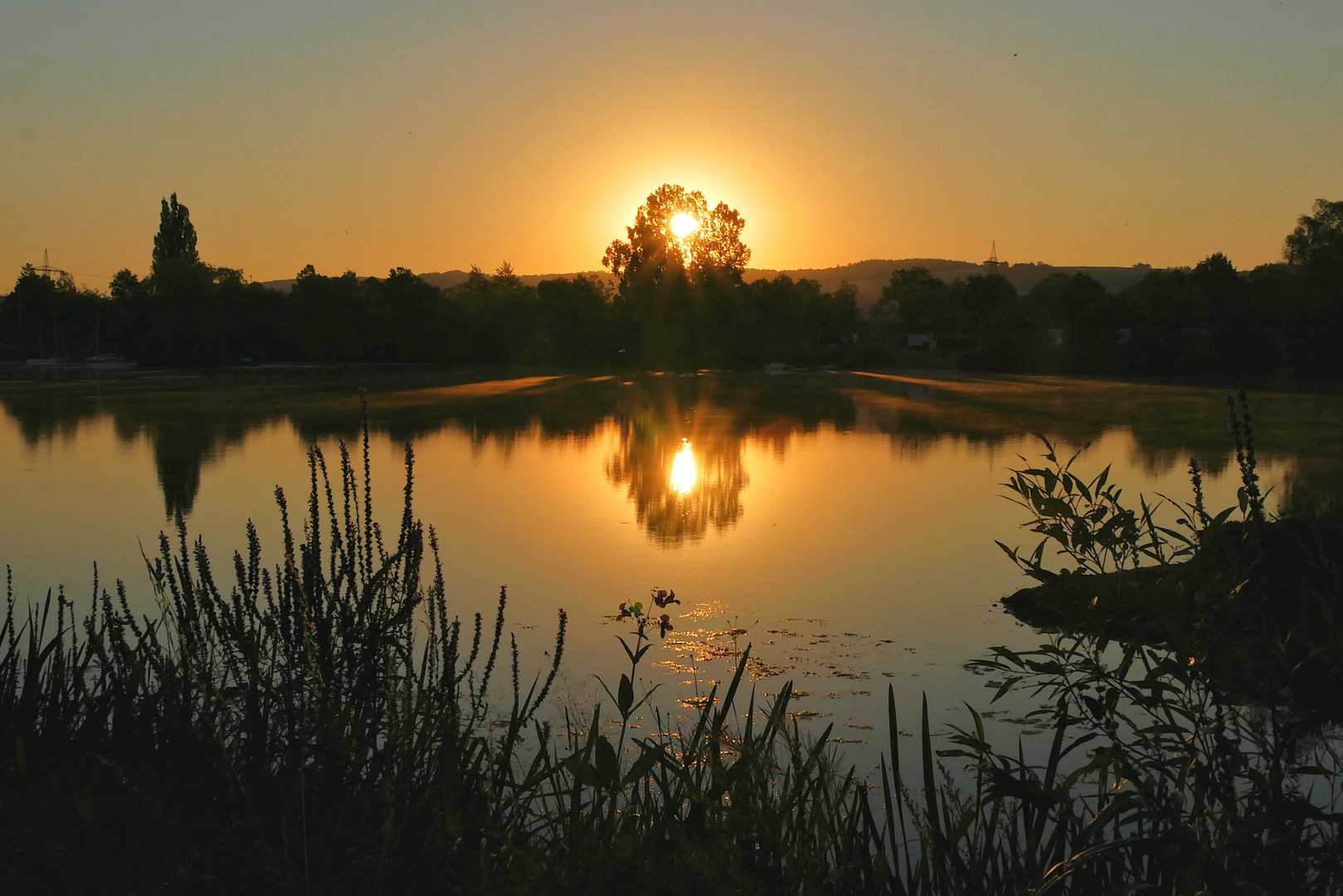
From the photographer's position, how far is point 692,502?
464 inches

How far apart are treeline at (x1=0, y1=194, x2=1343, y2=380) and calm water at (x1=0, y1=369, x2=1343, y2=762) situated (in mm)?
27762

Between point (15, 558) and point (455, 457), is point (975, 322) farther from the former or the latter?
point (15, 558)

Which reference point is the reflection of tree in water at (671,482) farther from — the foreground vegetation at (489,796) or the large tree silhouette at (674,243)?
the large tree silhouette at (674,243)

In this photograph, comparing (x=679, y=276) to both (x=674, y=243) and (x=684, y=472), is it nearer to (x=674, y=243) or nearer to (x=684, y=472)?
(x=674, y=243)

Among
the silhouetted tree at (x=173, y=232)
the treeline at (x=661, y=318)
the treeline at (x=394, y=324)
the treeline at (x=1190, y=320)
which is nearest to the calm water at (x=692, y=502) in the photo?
the treeline at (x=1190, y=320)

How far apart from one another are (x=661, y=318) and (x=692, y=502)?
59.8 meters

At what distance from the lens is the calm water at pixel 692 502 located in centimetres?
642

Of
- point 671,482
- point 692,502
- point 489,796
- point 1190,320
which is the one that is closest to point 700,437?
point 671,482

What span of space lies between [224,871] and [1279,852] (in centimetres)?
244

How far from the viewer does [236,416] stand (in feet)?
75.0

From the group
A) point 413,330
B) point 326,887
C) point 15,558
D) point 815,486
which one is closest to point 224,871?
point 326,887

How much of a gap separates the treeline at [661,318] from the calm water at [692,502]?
2776cm

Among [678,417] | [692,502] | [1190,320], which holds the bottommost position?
A: [692,502]

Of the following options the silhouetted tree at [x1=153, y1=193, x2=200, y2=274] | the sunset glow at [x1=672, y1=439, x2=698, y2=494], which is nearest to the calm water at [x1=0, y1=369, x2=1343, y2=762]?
the sunset glow at [x1=672, y1=439, x2=698, y2=494]
